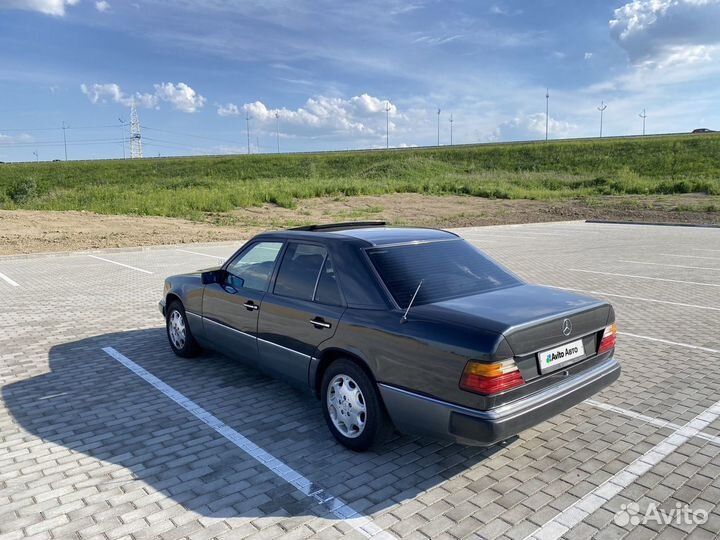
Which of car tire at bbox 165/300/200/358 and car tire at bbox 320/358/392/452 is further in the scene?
car tire at bbox 165/300/200/358

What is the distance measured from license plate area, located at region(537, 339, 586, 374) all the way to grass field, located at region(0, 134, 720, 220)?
24.4 meters

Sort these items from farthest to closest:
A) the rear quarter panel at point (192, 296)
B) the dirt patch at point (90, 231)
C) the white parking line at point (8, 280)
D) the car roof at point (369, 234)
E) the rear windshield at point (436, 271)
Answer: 1. the dirt patch at point (90, 231)
2. the white parking line at point (8, 280)
3. the rear quarter panel at point (192, 296)
4. the car roof at point (369, 234)
5. the rear windshield at point (436, 271)

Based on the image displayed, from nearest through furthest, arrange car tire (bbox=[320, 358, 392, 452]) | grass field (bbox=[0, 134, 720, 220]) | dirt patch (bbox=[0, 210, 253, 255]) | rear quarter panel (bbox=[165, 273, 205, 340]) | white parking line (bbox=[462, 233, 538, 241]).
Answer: car tire (bbox=[320, 358, 392, 452]) → rear quarter panel (bbox=[165, 273, 205, 340]) → dirt patch (bbox=[0, 210, 253, 255]) → white parking line (bbox=[462, 233, 538, 241]) → grass field (bbox=[0, 134, 720, 220])

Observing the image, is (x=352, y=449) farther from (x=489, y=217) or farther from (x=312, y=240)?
(x=489, y=217)

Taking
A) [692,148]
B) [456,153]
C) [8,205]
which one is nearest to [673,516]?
[8,205]

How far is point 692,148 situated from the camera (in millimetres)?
69562

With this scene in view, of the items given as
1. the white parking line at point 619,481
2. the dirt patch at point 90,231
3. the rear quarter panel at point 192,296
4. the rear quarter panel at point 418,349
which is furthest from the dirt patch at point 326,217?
the rear quarter panel at point 418,349

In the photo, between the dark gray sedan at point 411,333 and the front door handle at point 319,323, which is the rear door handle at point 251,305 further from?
the front door handle at point 319,323

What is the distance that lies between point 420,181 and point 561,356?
44.0 m

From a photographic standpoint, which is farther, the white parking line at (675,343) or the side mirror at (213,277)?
the white parking line at (675,343)

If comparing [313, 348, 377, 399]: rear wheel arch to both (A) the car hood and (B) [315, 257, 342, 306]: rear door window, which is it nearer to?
(B) [315, 257, 342, 306]: rear door window

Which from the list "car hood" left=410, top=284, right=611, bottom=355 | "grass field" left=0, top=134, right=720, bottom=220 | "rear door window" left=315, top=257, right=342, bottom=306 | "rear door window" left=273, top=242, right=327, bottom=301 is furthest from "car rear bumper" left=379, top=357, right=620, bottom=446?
"grass field" left=0, top=134, right=720, bottom=220

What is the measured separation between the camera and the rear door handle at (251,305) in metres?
4.85

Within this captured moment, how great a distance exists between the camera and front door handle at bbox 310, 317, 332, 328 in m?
4.09
